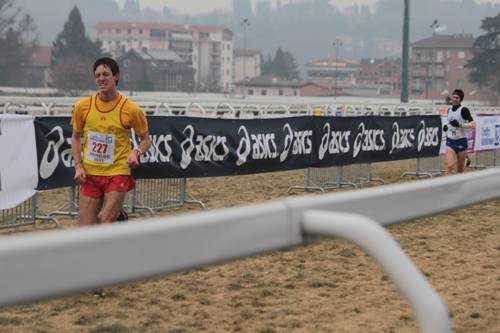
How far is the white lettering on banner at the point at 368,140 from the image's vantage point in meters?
15.8

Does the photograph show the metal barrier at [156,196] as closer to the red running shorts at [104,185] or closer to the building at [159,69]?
the red running shorts at [104,185]

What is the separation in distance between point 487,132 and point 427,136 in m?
3.24

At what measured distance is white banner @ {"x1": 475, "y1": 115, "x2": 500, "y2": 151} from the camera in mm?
20375

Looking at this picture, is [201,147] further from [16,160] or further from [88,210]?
[88,210]

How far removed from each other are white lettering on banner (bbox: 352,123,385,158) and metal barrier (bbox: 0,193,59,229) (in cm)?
647

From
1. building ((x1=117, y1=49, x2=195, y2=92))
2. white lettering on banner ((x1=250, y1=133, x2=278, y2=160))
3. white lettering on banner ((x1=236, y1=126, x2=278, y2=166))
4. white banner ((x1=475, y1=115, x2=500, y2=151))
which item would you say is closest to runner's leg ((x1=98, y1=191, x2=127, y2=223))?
white lettering on banner ((x1=236, y1=126, x2=278, y2=166))

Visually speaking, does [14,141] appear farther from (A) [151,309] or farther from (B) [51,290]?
(B) [51,290]

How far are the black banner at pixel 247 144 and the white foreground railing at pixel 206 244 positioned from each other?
755 centimetres

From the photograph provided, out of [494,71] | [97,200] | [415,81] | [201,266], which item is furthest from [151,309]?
[415,81]

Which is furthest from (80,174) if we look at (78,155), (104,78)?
(104,78)

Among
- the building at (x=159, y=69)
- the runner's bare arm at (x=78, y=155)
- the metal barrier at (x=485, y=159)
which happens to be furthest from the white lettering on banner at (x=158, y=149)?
the building at (x=159, y=69)

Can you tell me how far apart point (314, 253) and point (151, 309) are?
2935 millimetres

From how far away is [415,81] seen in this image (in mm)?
165000

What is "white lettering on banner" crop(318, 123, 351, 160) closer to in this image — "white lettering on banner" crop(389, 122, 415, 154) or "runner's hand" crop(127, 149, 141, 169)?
"white lettering on banner" crop(389, 122, 415, 154)
